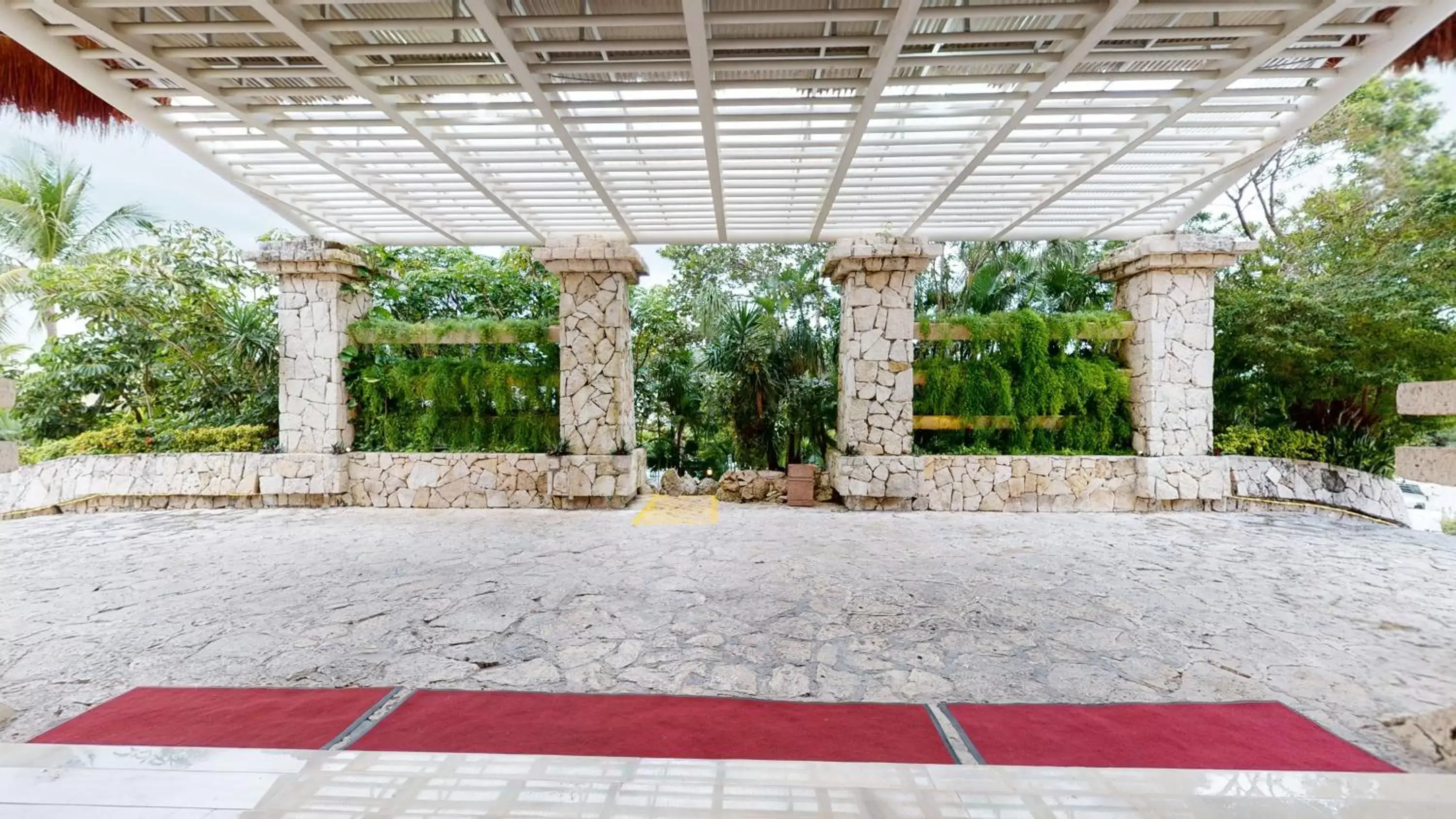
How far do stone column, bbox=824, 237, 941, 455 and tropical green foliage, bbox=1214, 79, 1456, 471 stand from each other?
433 cm

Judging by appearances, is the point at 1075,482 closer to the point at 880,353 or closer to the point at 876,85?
the point at 880,353

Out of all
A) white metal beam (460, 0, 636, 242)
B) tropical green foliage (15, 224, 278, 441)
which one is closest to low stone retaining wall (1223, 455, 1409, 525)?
white metal beam (460, 0, 636, 242)

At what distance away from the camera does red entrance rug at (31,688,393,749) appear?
2.21 metres

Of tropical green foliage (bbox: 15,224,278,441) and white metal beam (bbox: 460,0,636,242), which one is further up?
white metal beam (bbox: 460,0,636,242)

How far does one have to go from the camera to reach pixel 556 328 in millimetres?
7578

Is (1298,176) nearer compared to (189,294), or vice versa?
(189,294)

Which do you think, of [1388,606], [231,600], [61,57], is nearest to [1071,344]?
[1388,606]

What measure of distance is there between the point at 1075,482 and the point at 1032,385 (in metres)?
1.35

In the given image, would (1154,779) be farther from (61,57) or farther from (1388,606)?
(61,57)

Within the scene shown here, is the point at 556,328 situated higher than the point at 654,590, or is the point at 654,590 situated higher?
the point at 556,328

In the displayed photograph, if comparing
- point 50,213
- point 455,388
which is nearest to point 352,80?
point 455,388

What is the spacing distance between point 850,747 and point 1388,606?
4.28 meters

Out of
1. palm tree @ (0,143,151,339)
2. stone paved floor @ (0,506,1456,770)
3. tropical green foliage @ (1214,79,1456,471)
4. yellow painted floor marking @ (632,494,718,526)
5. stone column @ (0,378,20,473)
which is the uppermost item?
palm tree @ (0,143,151,339)

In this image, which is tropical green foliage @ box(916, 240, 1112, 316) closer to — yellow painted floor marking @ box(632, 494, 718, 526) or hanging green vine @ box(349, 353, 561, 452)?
yellow painted floor marking @ box(632, 494, 718, 526)
